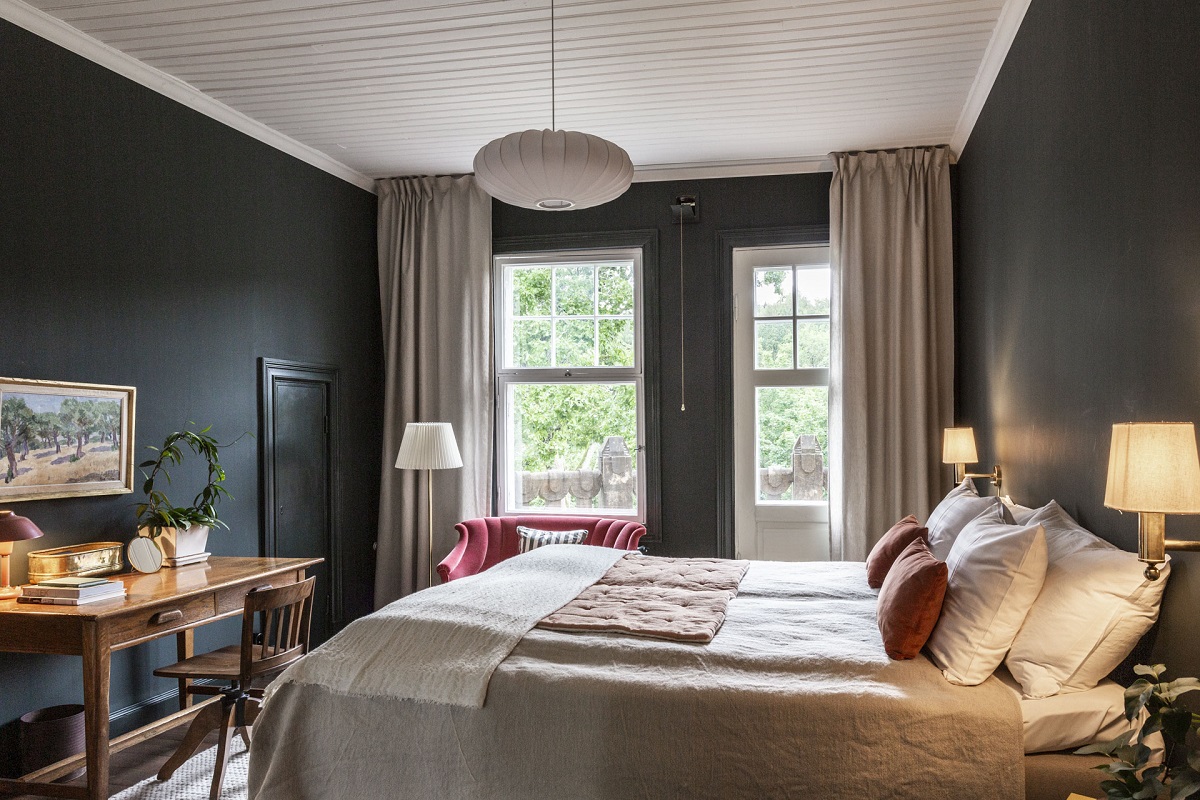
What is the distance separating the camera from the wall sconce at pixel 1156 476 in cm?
164

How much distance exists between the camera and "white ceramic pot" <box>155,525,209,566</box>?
368 cm

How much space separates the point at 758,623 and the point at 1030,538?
89cm

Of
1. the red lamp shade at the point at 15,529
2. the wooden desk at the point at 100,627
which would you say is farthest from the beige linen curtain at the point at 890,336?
the red lamp shade at the point at 15,529

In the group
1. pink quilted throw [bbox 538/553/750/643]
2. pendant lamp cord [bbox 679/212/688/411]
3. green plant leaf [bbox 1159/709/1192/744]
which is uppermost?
pendant lamp cord [bbox 679/212/688/411]

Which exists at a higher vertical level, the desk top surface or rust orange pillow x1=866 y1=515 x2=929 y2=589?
rust orange pillow x1=866 y1=515 x2=929 y2=589

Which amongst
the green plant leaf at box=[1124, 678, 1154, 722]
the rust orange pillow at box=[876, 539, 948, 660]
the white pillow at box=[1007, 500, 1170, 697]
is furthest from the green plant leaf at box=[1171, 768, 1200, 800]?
the rust orange pillow at box=[876, 539, 948, 660]

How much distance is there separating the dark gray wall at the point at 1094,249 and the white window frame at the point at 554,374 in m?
2.16

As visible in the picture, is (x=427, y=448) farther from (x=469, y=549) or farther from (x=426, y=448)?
(x=469, y=549)

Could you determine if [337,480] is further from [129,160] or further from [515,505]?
[129,160]

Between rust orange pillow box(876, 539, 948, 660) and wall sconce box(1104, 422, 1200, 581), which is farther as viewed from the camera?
rust orange pillow box(876, 539, 948, 660)

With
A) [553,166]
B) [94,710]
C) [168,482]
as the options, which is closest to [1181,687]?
[553,166]

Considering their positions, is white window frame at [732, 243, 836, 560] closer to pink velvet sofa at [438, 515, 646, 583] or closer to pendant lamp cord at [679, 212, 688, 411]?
pendant lamp cord at [679, 212, 688, 411]

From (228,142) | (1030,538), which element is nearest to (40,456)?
(228,142)

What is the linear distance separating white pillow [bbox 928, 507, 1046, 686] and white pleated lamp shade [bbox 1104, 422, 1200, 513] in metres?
0.55
